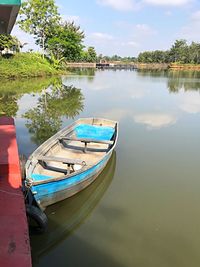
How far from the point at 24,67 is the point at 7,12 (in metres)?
30.3

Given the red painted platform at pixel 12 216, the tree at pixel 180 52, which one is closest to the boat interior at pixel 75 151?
the red painted platform at pixel 12 216

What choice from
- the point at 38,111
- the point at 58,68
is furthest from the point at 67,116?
the point at 58,68

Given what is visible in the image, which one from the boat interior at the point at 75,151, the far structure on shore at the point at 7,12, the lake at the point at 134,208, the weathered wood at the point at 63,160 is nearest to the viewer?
the far structure on shore at the point at 7,12

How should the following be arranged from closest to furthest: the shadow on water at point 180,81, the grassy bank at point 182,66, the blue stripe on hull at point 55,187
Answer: the blue stripe on hull at point 55,187 → the shadow on water at point 180,81 → the grassy bank at point 182,66

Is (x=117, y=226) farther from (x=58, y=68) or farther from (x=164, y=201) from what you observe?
(x=58, y=68)

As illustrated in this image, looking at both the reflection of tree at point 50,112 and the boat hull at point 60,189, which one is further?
the reflection of tree at point 50,112

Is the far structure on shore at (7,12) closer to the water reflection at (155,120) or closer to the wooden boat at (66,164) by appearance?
the wooden boat at (66,164)

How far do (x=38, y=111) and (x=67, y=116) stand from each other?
6.60 feet

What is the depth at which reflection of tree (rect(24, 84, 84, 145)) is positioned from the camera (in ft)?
36.7

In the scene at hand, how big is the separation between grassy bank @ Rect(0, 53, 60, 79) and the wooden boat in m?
22.7

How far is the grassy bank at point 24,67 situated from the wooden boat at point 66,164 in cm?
2268

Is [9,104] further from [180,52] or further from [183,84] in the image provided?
[180,52]

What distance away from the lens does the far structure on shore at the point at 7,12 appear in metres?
2.89

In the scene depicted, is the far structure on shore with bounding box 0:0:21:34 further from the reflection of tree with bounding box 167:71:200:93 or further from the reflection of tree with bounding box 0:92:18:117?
the reflection of tree with bounding box 167:71:200:93
